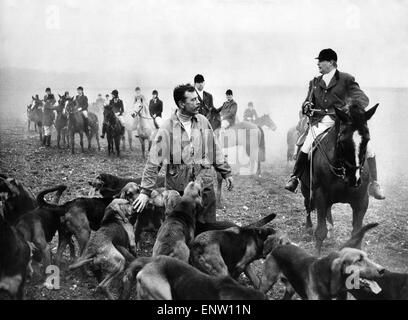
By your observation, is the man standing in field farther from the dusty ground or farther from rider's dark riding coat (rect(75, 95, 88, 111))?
rider's dark riding coat (rect(75, 95, 88, 111))

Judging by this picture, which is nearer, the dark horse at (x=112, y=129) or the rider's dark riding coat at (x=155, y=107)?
the dark horse at (x=112, y=129)

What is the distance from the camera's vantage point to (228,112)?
16.6 meters

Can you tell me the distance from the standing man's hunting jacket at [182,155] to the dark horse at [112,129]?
12.8 metres

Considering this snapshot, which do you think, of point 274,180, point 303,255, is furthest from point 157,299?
point 274,180

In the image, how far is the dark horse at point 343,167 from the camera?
21.5 feet

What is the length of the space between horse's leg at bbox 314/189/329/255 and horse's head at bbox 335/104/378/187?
76cm

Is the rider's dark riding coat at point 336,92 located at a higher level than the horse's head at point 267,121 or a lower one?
higher

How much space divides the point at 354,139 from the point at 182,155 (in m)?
2.45

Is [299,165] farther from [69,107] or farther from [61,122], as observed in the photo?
[61,122]

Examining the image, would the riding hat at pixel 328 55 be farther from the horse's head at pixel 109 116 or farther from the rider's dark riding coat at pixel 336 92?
the horse's head at pixel 109 116

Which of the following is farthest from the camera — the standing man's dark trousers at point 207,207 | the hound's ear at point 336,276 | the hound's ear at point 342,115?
the standing man's dark trousers at point 207,207

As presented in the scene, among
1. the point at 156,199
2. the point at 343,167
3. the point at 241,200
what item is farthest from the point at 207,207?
the point at 241,200

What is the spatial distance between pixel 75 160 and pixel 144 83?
8067mm

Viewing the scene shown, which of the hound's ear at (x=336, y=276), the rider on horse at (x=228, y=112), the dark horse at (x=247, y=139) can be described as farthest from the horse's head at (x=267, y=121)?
the hound's ear at (x=336, y=276)
